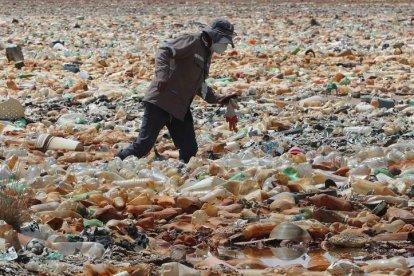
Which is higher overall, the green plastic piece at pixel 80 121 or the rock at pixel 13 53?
the green plastic piece at pixel 80 121

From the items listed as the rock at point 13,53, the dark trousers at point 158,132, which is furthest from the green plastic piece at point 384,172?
the rock at point 13,53

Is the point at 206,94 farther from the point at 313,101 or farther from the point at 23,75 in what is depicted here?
the point at 23,75

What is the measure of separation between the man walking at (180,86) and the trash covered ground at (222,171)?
9.2 inches

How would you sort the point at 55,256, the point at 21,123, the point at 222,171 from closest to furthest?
the point at 55,256 < the point at 222,171 < the point at 21,123

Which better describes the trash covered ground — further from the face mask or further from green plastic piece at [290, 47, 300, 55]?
the face mask

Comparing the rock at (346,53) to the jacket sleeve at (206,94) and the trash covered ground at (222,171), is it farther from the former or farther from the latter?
the jacket sleeve at (206,94)

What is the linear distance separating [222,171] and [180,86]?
43.1 inches

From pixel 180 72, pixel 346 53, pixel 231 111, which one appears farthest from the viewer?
pixel 346 53

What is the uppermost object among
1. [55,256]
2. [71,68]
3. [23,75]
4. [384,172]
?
[55,256]

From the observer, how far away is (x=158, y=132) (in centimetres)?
911

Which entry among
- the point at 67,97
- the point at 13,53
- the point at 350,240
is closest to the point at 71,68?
the point at 13,53

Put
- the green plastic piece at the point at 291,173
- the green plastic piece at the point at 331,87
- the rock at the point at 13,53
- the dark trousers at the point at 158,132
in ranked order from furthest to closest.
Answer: the rock at the point at 13,53 → the green plastic piece at the point at 331,87 → the dark trousers at the point at 158,132 → the green plastic piece at the point at 291,173

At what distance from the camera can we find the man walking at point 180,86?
342 inches

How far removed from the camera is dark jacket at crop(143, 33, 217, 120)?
8719mm
